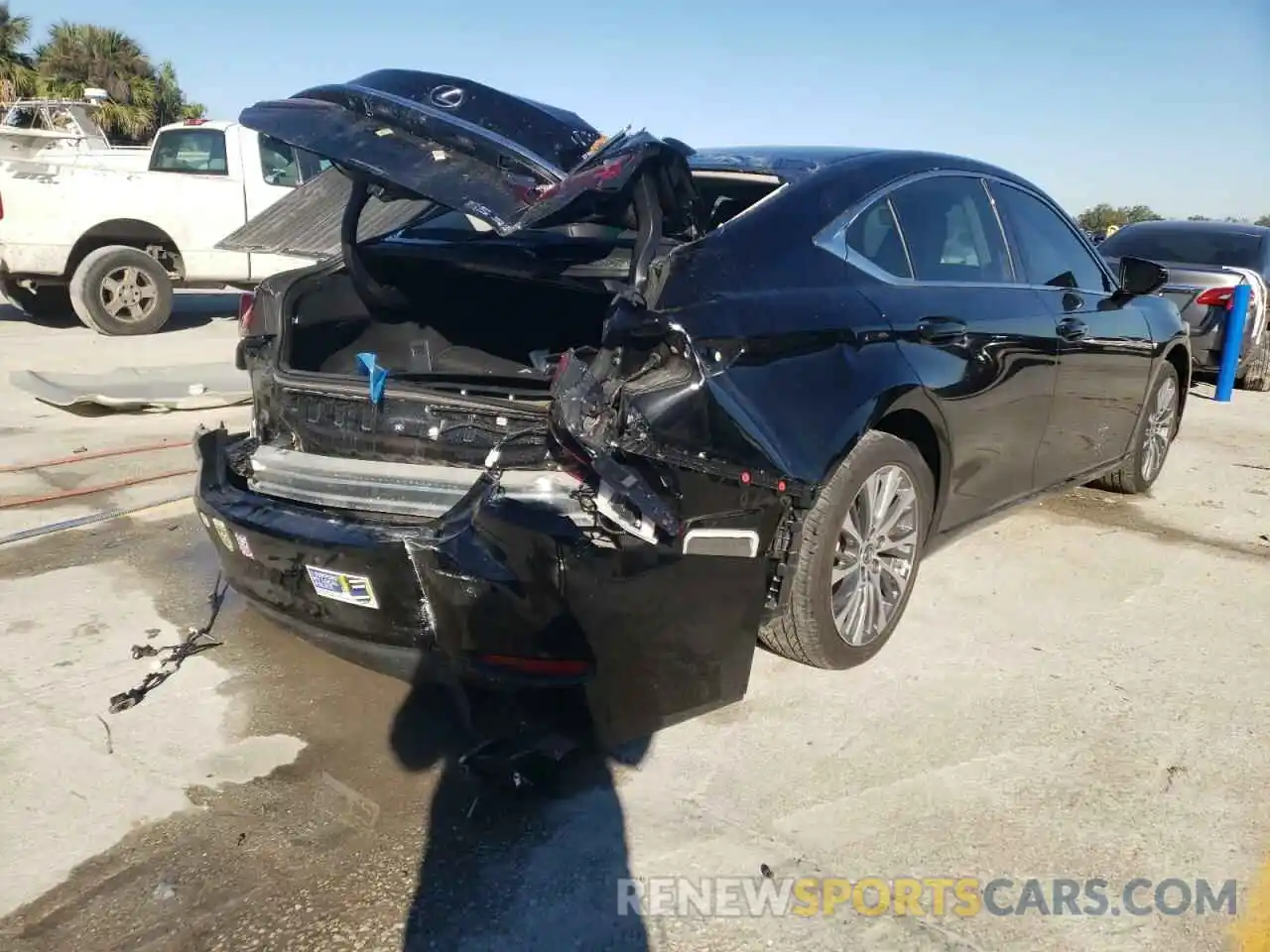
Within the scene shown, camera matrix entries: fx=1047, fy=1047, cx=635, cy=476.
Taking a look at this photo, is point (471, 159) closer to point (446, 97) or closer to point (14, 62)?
point (446, 97)

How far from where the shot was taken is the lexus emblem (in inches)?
120

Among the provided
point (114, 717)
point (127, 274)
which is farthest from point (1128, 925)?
point (127, 274)

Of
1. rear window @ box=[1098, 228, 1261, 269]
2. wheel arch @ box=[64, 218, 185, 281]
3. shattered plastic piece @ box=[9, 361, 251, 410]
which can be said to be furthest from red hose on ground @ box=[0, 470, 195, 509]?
rear window @ box=[1098, 228, 1261, 269]

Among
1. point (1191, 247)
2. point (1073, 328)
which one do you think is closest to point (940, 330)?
point (1073, 328)

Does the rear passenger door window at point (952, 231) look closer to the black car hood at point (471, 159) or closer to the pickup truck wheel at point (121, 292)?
the black car hood at point (471, 159)

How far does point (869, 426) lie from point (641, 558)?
0.95 m

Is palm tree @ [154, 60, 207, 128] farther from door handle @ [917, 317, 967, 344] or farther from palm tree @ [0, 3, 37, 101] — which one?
door handle @ [917, 317, 967, 344]

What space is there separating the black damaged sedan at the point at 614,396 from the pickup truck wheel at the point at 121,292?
7026mm

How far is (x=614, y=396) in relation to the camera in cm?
256

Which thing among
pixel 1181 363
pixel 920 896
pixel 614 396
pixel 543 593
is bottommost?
pixel 920 896

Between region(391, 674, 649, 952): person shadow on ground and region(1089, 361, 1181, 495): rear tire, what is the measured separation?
3.58 m

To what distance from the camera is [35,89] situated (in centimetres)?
2977

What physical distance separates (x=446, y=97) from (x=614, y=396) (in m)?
1.18

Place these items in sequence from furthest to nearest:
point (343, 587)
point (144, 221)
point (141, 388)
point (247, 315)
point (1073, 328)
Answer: point (144, 221) → point (141, 388) → point (1073, 328) → point (247, 315) → point (343, 587)
